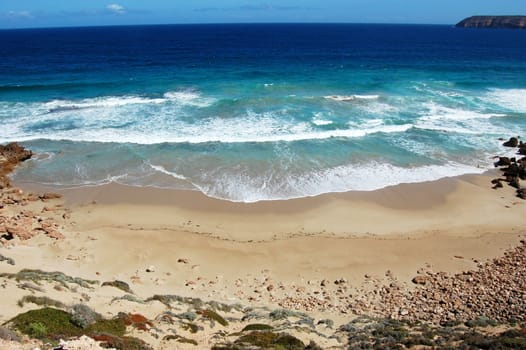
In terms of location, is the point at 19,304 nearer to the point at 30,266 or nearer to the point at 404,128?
the point at 30,266

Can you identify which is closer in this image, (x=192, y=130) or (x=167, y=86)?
(x=192, y=130)

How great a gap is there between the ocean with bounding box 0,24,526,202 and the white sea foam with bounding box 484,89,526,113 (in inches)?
3.8

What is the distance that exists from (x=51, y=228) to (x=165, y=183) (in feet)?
20.6

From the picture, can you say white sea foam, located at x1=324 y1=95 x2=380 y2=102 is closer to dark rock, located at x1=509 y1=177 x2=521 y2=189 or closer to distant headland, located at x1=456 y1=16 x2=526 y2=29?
dark rock, located at x1=509 y1=177 x2=521 y2=189

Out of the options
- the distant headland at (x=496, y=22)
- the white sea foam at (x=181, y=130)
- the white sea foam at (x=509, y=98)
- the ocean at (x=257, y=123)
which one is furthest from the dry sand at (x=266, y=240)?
the distant headland at (x=496, y=22)

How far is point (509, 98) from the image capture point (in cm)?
4047

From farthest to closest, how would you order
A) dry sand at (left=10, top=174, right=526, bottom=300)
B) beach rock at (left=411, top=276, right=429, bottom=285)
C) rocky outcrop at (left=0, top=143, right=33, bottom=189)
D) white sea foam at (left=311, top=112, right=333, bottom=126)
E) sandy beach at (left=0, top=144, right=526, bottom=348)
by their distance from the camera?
white sea foam at (left=311, top=112, right=333, bottom=126) < rocky outcrop at (left=0, top=143, right=33, bottom=189) < dry sand at (left=10, top=174, right=526, bottom=300) < beach rock at (left=411, top=276, right=429, bottom=285) < sandy beach at (left=0, top=144, right=526, bottom=348)

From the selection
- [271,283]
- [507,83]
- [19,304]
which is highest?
[507,83]

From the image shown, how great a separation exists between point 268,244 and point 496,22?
192191 millimetres

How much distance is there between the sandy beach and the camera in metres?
13.7

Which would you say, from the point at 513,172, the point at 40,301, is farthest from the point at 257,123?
the point at 40,301

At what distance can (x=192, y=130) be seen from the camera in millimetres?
30234

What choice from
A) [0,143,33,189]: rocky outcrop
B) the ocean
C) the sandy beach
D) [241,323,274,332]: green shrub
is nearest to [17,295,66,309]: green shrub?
the sandy beach

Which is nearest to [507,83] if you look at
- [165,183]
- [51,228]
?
Result: [165,183]
